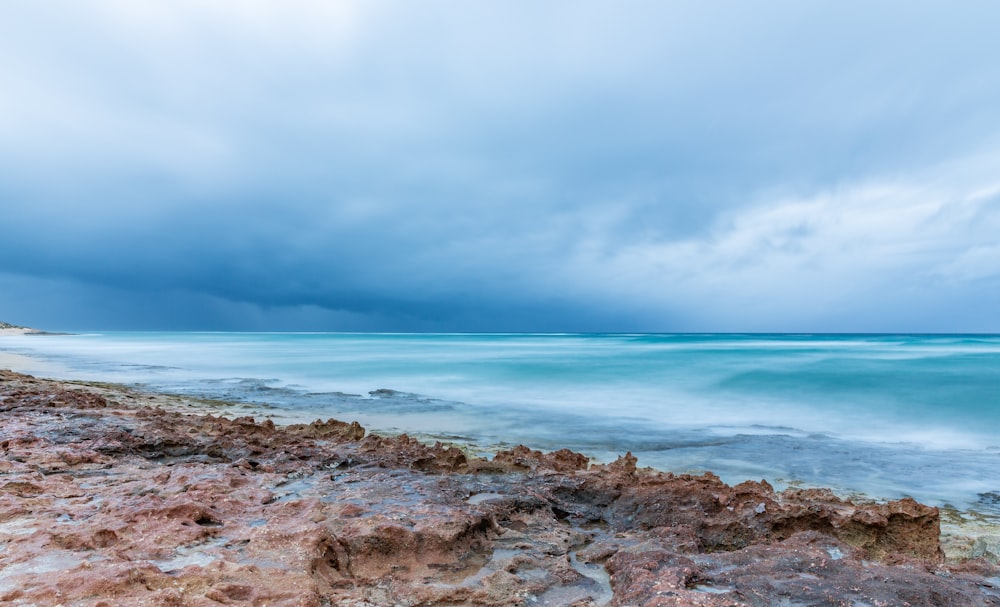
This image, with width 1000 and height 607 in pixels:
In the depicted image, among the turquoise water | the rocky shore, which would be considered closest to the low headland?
the rocky shore

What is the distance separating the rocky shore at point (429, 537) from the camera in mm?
2678

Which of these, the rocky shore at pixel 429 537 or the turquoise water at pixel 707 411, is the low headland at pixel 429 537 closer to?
the rocky shore at pixel 429 537

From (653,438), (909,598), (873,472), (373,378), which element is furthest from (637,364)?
(909,598)

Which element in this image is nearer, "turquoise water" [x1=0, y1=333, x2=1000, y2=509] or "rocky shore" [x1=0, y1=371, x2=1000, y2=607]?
"rocky shore" [x1=0, y1=371, x2=1000, y2=607]

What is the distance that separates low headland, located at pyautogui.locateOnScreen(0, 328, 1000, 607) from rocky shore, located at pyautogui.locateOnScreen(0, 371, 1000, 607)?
0.01 metres

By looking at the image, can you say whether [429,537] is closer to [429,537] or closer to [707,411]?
[429,537]

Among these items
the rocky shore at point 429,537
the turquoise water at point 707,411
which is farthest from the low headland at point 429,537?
the turquoise water at point 707,411

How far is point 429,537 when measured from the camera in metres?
3.34

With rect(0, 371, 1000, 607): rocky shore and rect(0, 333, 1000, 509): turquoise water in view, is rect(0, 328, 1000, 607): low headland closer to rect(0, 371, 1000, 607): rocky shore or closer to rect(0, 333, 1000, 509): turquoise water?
rect(0, 371, 1000, 607): rocky shore

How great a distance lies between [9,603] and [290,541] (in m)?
1.22

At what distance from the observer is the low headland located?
105 inches

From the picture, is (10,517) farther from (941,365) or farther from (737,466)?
(941,365)

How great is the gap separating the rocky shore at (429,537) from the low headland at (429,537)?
1cm

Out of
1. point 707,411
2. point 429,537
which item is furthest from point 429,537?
point 707,411
